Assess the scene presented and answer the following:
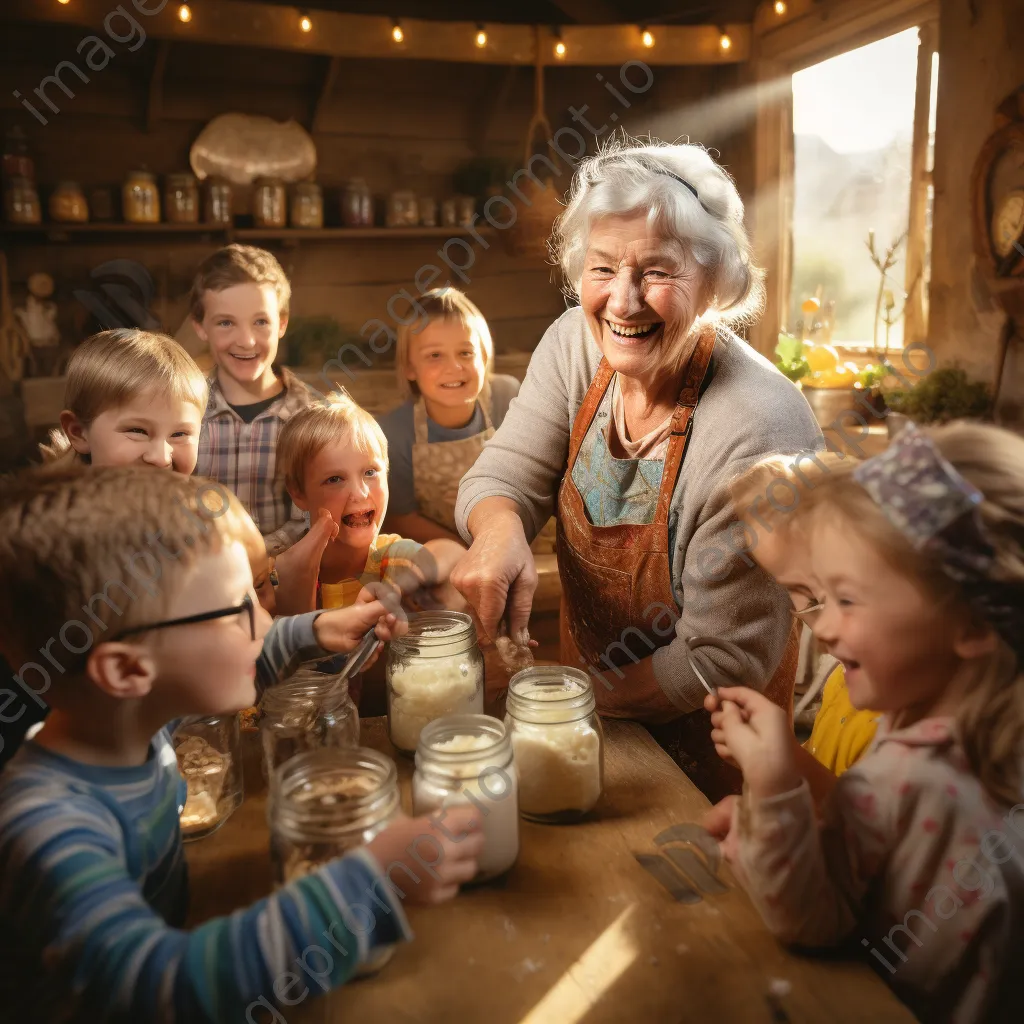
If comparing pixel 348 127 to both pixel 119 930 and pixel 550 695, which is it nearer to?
pixel 550 695

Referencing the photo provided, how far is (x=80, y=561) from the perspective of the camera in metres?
0.81

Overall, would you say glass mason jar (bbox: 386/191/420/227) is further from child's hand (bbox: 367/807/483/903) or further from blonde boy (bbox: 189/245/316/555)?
child's hand (bbox: 367/807/483/903)

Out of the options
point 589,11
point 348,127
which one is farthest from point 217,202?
point 589,11

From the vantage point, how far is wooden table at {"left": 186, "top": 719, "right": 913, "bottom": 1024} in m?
0.80

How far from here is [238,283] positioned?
2.35m

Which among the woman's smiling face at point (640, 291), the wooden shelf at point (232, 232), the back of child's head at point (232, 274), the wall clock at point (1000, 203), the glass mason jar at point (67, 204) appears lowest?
the woman's smiling face at point (640, 291)

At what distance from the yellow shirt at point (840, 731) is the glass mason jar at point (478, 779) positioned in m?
0.57

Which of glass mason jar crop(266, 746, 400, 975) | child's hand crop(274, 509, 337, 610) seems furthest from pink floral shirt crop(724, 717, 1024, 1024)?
child's hand crop(274, 509, 337, 610)

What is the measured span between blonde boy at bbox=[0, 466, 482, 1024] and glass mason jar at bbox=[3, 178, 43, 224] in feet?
11.7

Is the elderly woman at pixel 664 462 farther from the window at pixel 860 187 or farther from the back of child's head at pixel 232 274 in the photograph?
the window at pixel 860 187

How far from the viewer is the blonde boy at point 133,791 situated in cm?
70

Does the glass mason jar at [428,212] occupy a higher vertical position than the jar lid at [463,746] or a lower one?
higher

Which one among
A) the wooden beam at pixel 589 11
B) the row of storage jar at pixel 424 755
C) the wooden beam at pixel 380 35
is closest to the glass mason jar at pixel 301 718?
the row of storage jar at pixel 424 755

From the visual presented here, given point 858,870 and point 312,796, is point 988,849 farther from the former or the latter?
point 312,796
